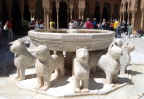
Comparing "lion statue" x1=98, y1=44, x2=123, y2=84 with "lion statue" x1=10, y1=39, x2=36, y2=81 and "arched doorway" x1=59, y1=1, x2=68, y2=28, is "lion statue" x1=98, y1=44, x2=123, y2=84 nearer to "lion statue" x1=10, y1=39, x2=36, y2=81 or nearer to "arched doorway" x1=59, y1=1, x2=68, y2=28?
"lion statue" x1=10, y1=39, x2=36, y2=81

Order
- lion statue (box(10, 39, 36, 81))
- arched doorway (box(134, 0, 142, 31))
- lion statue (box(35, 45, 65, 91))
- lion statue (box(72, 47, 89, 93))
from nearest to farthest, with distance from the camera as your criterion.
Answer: lion statue (box(72, 47, 89, 93)) → lion statue (box(35, 45, 65, 91)) → lion statue (box(10, 39, 36, 81)) → arched doorway (box(134, 0, 142, 31))

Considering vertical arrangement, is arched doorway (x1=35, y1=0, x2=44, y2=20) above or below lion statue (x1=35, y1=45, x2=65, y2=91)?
above

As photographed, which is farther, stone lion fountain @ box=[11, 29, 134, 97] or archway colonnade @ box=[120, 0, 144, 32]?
archway colonnade @ box=[120, 0, 144, 32]

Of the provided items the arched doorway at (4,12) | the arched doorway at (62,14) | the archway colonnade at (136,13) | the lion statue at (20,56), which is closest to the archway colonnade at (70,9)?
the arched doorway at (62,14)

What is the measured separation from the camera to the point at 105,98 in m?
3.33

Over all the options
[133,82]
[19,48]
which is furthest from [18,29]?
[133,82]

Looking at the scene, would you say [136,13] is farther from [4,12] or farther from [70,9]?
[4,12]

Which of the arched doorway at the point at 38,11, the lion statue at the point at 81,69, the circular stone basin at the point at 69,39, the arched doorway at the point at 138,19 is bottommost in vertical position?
the lion statue at the point at 81,69

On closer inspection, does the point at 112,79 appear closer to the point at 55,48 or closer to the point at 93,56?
the point at 93,56

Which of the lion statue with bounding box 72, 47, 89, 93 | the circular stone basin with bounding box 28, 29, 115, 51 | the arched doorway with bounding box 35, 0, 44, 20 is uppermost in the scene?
the arched doorway with bounding box 35, 0, 44, 20

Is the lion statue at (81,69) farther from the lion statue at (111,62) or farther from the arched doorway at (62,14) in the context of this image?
the arched doorway at (62,14)

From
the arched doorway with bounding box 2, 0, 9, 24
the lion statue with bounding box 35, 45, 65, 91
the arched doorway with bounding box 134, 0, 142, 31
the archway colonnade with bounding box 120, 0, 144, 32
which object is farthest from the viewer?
the arched doorway with bounding box 2, 0, 9, 24

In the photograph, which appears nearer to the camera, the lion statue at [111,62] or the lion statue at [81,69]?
the lion statue at [81,69]

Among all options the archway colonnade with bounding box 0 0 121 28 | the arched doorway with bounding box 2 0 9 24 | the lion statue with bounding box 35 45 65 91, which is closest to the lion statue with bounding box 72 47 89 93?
the lion statue with bounding box 35 45 65 91
